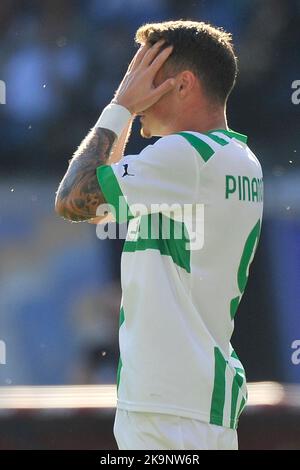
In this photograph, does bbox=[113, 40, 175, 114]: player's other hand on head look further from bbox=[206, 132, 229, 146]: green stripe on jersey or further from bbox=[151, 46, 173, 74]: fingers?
bbox=[206, 132, 229, 146]: green stripe on jersey

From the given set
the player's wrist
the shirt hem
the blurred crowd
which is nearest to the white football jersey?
the shirt hem

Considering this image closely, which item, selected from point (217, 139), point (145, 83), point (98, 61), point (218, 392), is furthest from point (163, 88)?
point (98, 61)

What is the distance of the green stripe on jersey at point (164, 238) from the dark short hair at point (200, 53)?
0.33m

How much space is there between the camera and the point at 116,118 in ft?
7.11

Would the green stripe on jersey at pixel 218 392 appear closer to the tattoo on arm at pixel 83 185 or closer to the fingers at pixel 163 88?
the tattoo on arm at pixel 83 185

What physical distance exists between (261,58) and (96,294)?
3.87 ft

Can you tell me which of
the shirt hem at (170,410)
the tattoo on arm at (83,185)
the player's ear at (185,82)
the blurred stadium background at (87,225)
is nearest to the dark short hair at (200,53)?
the player's ear at (185,82)

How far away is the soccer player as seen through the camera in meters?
2.02

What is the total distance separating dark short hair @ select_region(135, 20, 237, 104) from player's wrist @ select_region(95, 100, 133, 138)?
0.44 ft

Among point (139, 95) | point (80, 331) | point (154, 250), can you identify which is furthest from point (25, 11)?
point (154, 250)

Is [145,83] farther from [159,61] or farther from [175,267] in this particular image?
[175,267]

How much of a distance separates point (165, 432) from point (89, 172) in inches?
22.4

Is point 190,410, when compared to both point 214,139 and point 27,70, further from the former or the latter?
point 27,70

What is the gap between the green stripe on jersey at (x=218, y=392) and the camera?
6.72ft
